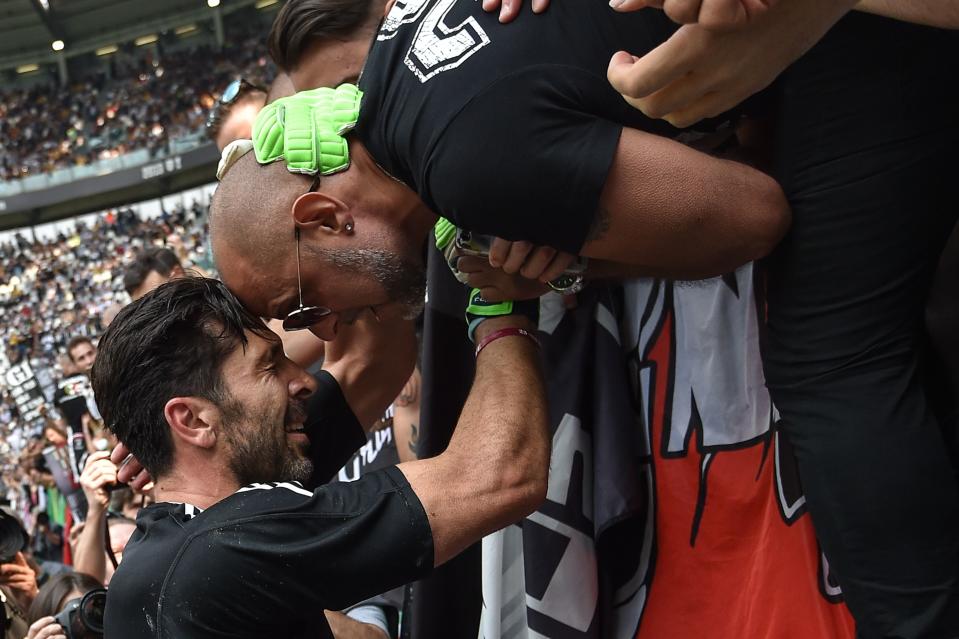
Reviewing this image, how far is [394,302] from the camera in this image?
2309 mm

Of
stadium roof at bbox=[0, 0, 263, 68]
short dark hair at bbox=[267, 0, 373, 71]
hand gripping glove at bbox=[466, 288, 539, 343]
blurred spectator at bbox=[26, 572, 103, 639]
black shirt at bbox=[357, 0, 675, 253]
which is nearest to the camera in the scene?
black shirt at bbox=[357, 0, 675, 253]

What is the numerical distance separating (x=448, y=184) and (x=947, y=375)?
2.99 feet

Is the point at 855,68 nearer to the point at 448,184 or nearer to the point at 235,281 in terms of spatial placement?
the point at 448,184

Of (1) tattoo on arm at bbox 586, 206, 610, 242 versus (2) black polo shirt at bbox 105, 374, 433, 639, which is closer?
(1) tattoo on arm at bbox 586, 206, 610, 242

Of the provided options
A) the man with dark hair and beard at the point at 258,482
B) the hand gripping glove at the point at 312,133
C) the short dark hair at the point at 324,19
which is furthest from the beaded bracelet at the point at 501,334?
the short dark hair at the point at 324,19

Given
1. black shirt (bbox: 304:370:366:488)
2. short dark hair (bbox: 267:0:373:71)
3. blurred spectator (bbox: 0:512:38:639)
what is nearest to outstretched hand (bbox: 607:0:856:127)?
black shirt (bbox: 304:370:366:488)

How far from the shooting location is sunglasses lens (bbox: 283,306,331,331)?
218 cm

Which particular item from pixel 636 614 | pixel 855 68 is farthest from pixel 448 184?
pixel 636 614

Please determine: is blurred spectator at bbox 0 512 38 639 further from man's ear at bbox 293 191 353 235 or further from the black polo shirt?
man's ear at bbox 293 191 353 235

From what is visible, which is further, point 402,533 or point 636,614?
point 636,614

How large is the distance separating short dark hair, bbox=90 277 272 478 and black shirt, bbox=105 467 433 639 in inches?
11.3

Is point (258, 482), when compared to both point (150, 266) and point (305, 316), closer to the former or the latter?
point (305, 316)

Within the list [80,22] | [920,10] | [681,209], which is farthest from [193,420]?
[80,22]

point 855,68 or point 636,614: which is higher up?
Answer: point 855,68
